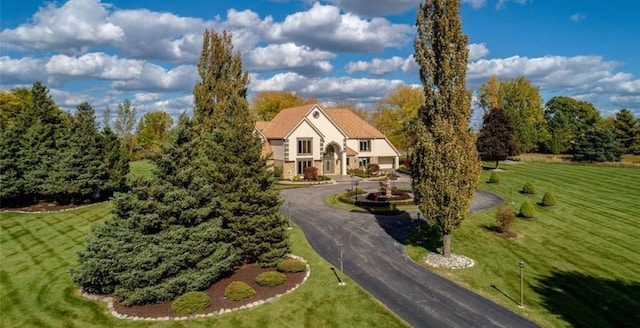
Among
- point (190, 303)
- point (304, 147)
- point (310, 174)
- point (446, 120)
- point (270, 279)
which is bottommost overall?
point (190, 303)

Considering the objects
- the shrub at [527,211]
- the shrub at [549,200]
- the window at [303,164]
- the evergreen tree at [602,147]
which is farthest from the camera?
the evergreen tree at [602,147]

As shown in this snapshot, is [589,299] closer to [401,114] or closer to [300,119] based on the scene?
[300,119]

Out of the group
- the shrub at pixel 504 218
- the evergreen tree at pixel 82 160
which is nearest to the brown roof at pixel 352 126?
the evergreen tree at pixel 82 160

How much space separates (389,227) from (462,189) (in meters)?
8.98

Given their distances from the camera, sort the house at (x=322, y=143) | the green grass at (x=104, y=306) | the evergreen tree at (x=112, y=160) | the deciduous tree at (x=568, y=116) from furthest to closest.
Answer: the deciduous tree at (x=568, y=116) < the house at (x=322, y=143) < the evergreen tree at (x=112, y=160) < the green grass at (x=104, y=306)

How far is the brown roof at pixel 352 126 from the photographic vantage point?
193ft

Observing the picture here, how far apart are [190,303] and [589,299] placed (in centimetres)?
1782

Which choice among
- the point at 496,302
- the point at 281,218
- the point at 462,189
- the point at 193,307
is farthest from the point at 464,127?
the point at 193,307

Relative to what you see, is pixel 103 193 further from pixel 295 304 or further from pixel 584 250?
pixel 584 250

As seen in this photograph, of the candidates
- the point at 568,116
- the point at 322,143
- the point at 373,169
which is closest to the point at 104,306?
the point at 322,143

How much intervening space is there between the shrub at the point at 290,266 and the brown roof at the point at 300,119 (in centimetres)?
3284

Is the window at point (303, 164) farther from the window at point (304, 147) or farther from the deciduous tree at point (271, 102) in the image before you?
the deciduous tree at point (271, 102)

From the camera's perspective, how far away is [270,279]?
1847 centimetres

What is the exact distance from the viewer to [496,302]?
17.1 metres
